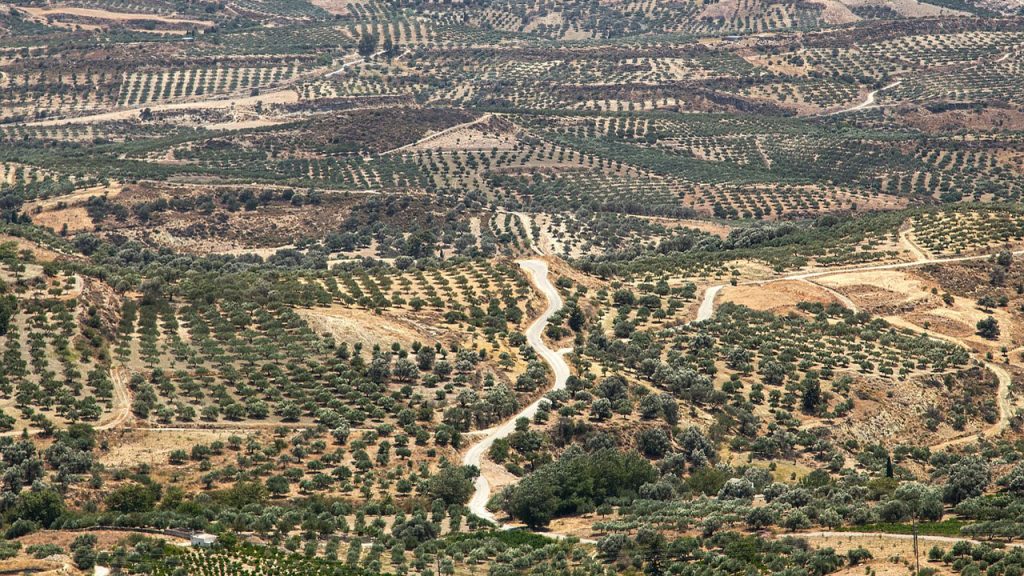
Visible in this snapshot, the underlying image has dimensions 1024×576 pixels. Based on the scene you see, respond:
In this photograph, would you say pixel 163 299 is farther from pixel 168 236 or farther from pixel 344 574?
pixel 168 236

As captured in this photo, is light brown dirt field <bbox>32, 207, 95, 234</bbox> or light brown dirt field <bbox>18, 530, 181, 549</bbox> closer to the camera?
light brown dirt field <bbox>18, 530, 181, 549</bbox>

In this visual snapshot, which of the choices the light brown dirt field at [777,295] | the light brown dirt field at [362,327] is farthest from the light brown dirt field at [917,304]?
the light brown dirt field at [362,327]

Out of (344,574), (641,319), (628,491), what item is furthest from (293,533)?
(641,319)

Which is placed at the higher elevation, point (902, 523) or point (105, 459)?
point (902, 523)

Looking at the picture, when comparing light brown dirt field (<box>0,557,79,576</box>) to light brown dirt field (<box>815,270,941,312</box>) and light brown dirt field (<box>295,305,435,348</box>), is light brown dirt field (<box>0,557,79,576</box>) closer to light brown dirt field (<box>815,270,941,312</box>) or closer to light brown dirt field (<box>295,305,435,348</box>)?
light brown dirt field (<box>295,305,435,348</box>)

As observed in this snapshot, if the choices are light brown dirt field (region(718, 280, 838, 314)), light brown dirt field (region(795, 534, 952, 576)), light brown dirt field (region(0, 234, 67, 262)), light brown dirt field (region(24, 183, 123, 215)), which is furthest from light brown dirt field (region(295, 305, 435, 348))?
light brown dirt field (region(24, 183, 123, 215))

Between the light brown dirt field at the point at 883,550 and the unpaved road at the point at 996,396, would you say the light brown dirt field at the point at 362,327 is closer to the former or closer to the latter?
the unpaved road at the point at 996,396
